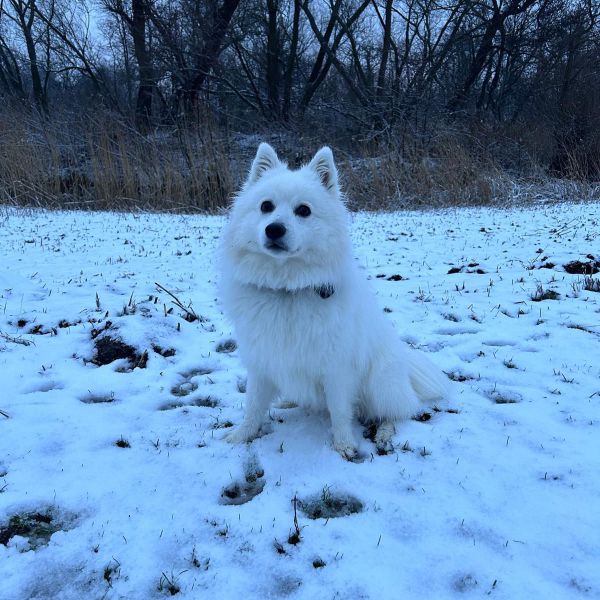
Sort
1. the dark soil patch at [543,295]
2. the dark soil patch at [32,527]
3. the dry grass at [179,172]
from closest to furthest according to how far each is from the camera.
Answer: the dark soil patch at [32,527] < the dark soil patch at [543,295] < the dry grass at [179,172]

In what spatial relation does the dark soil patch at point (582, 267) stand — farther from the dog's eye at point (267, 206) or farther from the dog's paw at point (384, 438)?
the dog's eye at point (267, 206)

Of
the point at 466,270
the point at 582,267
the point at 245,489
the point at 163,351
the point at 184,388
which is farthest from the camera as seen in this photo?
the point at 466,270

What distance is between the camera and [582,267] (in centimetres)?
549

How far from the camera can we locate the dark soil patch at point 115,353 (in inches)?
133

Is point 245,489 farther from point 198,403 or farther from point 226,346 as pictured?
point 226,346

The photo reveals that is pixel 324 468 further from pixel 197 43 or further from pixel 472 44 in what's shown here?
pixel 472 44

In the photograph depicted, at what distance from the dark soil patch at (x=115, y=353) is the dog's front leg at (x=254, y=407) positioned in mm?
1078

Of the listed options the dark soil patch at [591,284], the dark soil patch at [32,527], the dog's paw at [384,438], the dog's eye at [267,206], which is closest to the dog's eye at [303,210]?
the dog's eye at [267,206]

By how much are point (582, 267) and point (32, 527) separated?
5.77 meters

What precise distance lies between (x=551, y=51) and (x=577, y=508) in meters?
23.1

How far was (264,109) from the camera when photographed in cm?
1644

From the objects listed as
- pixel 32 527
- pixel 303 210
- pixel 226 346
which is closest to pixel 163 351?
pixel 226 346

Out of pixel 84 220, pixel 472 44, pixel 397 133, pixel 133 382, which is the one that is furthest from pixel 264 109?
pixel 133 382

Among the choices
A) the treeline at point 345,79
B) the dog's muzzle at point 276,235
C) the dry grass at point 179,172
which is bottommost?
the dog's muzzle at point 276,235
